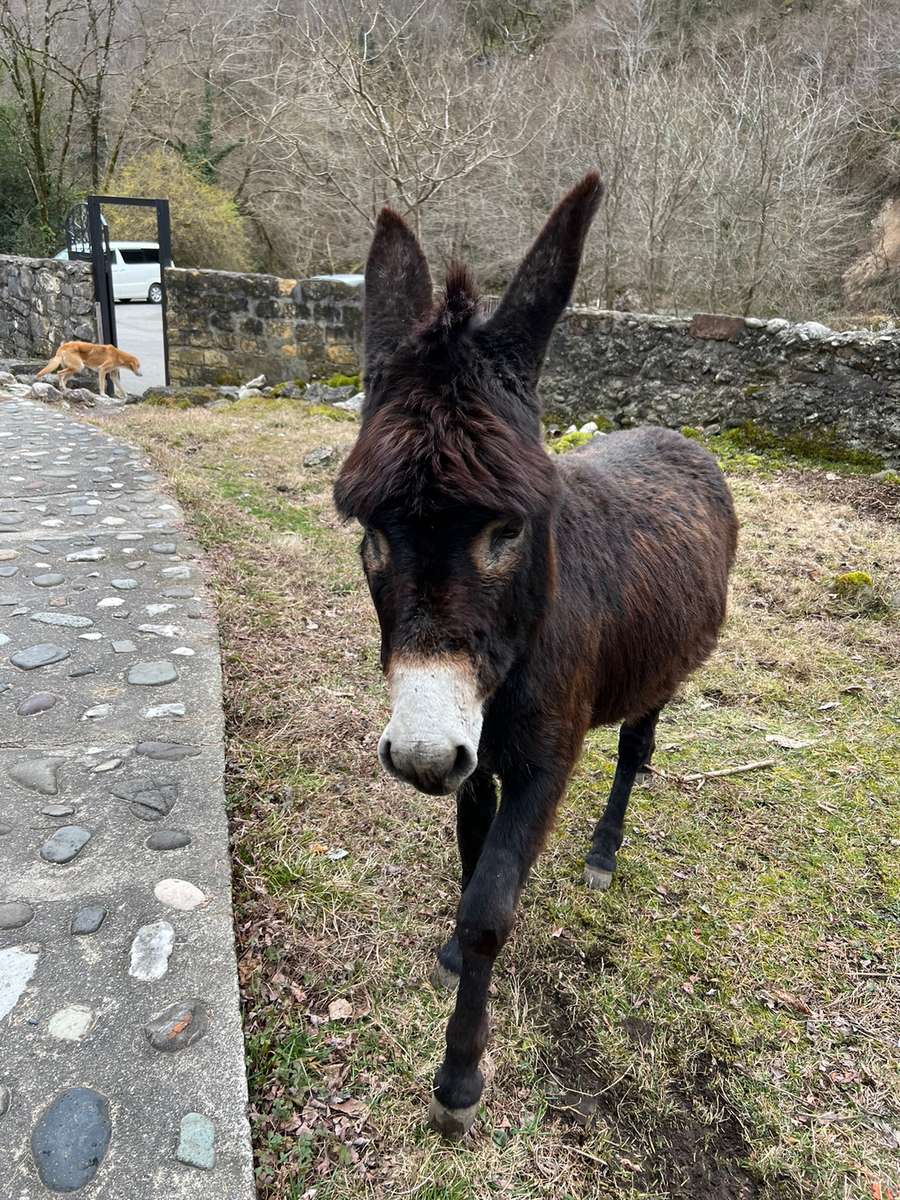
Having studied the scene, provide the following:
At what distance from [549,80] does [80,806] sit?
20.7m

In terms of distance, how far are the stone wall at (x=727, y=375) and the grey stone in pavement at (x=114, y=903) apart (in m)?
6.28

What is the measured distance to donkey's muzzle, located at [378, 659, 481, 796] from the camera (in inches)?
58.8

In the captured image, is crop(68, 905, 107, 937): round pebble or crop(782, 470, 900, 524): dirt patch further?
crop(782, 470, 900, 524): dirt patch

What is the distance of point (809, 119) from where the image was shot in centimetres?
1227

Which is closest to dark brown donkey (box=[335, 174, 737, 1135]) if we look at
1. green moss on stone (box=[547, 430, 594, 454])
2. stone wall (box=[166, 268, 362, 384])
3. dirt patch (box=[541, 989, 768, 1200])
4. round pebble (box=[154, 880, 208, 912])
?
dirt patch (box=[541, 989, 768, 1200])

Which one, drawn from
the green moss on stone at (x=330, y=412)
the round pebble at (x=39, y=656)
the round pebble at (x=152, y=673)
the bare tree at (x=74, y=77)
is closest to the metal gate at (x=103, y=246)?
the green moss on stone at (x=330, y=412)

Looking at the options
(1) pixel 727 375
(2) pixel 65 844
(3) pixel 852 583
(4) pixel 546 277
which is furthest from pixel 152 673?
(1) pixel 727 375

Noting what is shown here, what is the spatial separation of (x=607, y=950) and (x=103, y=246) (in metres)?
13.4

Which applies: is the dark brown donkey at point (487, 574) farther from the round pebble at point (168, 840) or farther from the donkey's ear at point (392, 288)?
the round pebble at point (168, 840)

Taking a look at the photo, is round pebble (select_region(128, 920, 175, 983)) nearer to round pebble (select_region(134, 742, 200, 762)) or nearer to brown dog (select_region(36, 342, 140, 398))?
round pebble (select_region(134, 742, 200, 762))

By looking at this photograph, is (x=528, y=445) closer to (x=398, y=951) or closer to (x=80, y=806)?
(x=398, y=951)

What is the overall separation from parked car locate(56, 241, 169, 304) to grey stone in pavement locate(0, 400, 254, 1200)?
2353 centimetres

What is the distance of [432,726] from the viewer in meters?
1.50

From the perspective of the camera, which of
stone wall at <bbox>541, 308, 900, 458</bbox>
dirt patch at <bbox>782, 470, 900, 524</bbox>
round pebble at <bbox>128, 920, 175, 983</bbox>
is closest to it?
round pebble at <bbox>128, 920, 175, 983</bbox>
